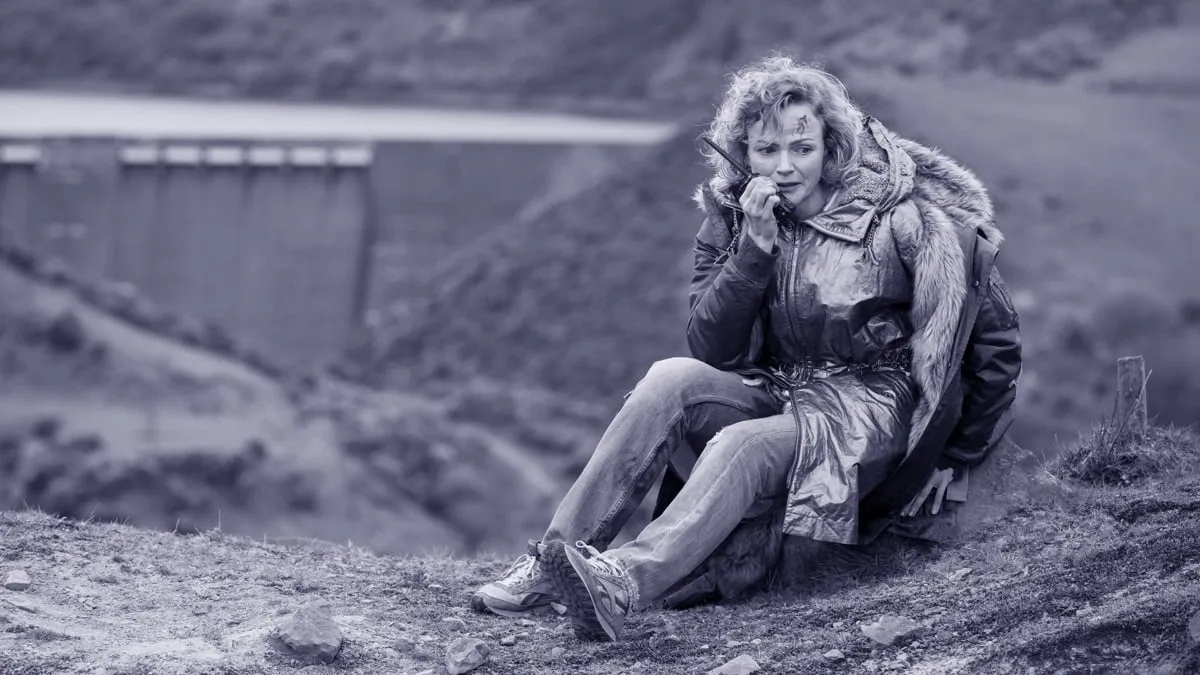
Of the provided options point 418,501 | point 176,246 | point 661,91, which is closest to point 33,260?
point 176,246

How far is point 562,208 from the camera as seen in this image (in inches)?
1558

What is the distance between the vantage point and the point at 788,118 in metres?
5.18

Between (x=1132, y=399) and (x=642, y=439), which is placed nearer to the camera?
(x=642, y=439)

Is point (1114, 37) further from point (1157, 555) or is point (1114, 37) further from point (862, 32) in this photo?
point (1157, 555)

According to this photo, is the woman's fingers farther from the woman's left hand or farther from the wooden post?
the wooden post

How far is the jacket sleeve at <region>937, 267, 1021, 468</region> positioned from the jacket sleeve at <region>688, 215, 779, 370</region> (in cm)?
66

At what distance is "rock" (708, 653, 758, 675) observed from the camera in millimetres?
4469

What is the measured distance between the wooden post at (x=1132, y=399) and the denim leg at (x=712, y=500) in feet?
5.39

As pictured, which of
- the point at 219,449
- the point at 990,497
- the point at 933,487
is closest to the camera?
the point at 933,487

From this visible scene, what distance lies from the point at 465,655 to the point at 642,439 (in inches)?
33.7

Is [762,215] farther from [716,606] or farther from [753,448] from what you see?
[716,606]

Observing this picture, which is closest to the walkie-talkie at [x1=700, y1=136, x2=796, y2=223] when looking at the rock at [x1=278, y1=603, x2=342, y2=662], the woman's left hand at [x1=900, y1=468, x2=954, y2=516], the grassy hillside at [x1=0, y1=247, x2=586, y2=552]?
the woman's left hand at [x1=900, y1=468, x2=954, y2=516]

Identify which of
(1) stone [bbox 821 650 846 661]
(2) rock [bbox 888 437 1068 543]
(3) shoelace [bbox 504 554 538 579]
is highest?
(2) rock [bbox 888 437 1068 543]

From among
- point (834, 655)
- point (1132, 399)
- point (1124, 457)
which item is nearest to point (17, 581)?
point (834, 655)
